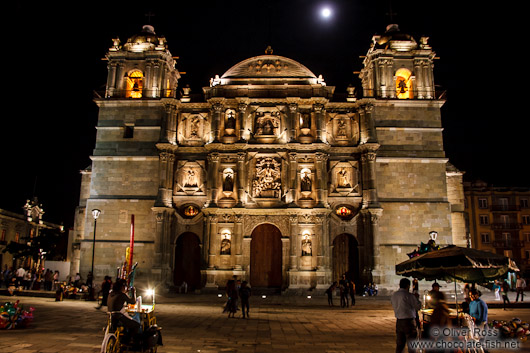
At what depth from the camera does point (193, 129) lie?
30.9m

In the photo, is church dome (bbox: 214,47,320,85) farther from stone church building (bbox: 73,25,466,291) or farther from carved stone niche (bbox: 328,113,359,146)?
carved stone niche (bbox: 328,113,359,146)

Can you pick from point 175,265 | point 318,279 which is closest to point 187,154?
point 175,265

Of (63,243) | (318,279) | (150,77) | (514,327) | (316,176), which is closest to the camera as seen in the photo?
(514,327)

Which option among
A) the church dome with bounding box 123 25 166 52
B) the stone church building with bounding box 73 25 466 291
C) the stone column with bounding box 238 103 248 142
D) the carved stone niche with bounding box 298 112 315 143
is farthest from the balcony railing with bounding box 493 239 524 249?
the church dome with bounding box 123 25 166 52

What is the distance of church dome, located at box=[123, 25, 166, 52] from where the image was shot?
31953mm

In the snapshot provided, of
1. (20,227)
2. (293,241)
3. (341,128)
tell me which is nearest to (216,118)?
(341,128)

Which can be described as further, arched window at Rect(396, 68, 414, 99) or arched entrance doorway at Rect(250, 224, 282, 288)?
arched window at Rect(396, 68, 414, 99)

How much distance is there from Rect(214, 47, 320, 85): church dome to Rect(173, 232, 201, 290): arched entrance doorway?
1139cm

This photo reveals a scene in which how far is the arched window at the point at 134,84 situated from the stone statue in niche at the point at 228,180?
29.1ft

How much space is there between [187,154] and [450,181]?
1986 cm

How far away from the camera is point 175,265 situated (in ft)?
96.2

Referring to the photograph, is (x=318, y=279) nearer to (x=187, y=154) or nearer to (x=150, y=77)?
(x=187, y=154)

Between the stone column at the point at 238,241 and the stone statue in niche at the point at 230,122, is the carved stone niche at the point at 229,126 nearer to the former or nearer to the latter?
the stone statue in niche at the point at 230,122

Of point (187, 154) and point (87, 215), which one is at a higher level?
point (187, 154)
